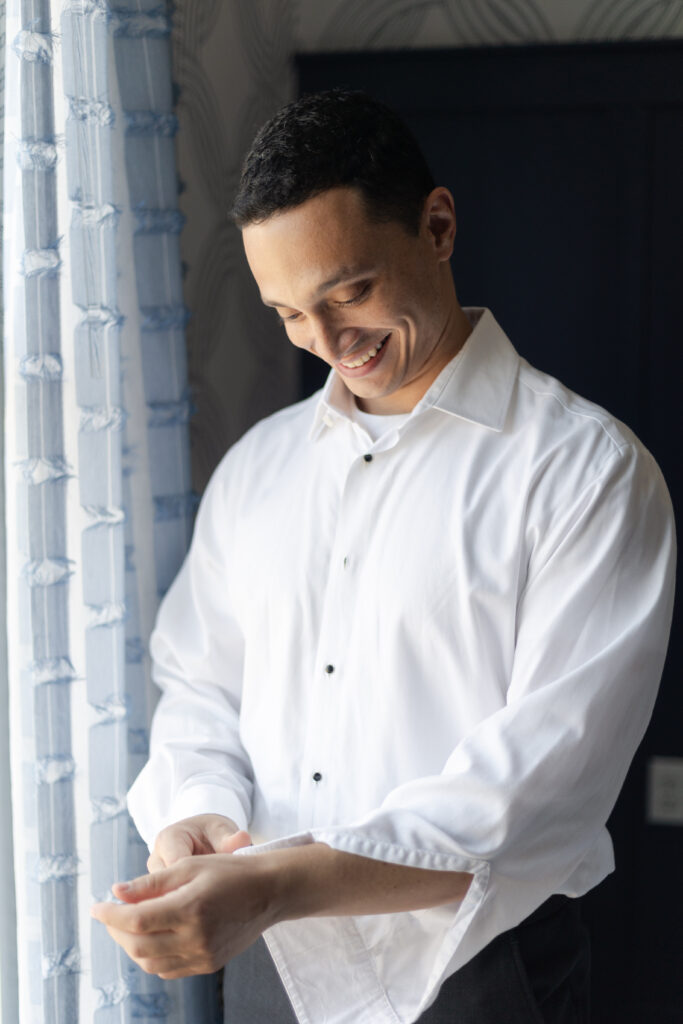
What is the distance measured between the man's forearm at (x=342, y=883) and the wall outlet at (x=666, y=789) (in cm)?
132

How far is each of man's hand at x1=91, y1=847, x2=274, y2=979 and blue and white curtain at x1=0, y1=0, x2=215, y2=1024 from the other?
11.1 inches

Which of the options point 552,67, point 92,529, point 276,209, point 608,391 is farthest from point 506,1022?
point 552,67

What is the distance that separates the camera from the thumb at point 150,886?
81 cm

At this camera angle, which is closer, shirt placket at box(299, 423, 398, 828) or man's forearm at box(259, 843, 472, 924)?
man's forearm at box(259, 843, 472, 924)

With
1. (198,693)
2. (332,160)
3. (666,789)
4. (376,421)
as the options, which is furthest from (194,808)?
(666,789)

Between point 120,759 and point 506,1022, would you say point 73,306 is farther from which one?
point 506,1022

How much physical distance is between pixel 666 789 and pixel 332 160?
5.21 feet

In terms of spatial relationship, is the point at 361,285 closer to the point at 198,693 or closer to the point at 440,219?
the point at 440,219

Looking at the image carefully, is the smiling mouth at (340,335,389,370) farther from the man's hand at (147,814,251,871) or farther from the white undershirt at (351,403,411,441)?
the man's hand at (147,814,251,871)

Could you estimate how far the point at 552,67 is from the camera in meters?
1.96

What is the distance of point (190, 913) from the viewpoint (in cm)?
79

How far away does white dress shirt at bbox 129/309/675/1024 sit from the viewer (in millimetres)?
934

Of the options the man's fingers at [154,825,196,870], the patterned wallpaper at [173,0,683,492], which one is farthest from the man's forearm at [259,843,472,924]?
the patterned wallpaper at [173,0,683,492]

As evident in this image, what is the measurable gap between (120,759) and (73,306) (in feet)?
1.64
